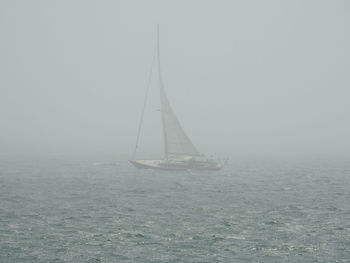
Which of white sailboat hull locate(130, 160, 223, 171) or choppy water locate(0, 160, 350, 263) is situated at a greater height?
white sailboat hull locate(130, 160, 223, 171)

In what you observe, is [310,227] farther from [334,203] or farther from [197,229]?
[334,203]

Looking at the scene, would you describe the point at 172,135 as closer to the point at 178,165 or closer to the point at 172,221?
the point at 178,165

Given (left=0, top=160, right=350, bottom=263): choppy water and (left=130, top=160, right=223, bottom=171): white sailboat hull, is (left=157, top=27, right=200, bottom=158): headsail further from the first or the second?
(left=0, top=160, right=350, bottom=263): choppy water

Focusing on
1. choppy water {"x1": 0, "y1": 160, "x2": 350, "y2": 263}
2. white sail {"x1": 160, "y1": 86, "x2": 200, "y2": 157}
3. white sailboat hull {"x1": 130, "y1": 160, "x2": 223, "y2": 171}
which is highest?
white sail {"x1": 160, "y1": 86, "x2": 200, "y2": 157}

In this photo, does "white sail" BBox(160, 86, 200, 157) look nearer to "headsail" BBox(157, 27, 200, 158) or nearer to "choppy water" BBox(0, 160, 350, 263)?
"headsail" BBox(157, 27, 200, 158)

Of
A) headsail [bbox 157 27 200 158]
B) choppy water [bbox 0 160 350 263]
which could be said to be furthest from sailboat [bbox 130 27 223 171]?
choppy water [bbox 0 160 350 263]

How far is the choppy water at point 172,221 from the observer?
28906mm

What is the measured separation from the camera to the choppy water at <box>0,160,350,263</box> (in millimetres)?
28906

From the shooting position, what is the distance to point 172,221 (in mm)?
38469

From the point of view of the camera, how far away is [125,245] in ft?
101

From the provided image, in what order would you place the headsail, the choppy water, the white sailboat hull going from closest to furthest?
the choppy water < the white sailboat hull < the headsail

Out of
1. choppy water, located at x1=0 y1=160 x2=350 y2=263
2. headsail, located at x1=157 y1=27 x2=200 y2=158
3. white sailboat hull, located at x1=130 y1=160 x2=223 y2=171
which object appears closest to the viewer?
choppy water, located at x1=0 y1=160 x2=350 y2=263

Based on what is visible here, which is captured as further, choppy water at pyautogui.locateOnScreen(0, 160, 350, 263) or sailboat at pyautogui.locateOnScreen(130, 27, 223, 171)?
sailboat at pyautogui.locateOnScreen(130, 27, 223, 171)

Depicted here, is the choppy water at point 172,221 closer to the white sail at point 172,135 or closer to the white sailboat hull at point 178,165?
the white sailboat hull at point 178,165
